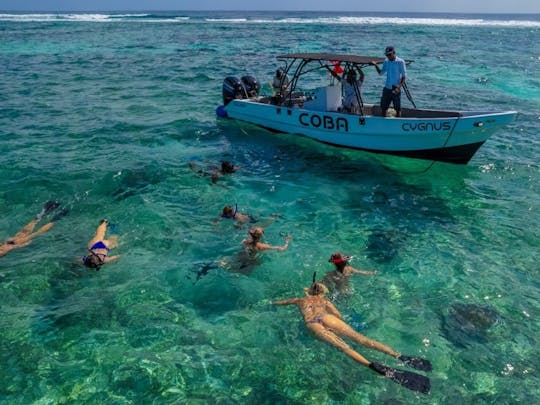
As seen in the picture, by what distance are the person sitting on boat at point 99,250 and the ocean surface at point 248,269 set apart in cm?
21

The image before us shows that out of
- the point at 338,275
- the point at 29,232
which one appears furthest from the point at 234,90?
the point at 338,275

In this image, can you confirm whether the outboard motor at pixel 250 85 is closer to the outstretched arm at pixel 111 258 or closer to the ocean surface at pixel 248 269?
the ocean surface at pixel 248 269

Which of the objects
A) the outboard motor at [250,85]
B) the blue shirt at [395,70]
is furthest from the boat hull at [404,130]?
the outboard motor at [250,85]

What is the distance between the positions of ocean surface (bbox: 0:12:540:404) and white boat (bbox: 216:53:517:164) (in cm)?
72

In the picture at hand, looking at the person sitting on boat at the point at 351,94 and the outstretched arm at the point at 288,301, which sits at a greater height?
the person sitting on boat at the point at 351,94

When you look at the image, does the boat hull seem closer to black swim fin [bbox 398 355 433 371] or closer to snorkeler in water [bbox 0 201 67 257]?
black swim fin [bbox 398 355 433 371]

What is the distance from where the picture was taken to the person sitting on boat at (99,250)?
32.8 ft

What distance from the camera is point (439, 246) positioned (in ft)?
37.1

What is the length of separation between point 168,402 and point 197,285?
2976mm

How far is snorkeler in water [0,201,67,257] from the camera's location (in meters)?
10.9

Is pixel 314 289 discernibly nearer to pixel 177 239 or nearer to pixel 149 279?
pixel 149 279

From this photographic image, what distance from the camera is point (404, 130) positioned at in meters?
14.8

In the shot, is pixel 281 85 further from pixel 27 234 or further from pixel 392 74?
pixel 27 234

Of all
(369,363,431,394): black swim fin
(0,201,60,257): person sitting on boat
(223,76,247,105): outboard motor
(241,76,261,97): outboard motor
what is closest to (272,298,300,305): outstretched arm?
(369,363,431,394): black swim fin
